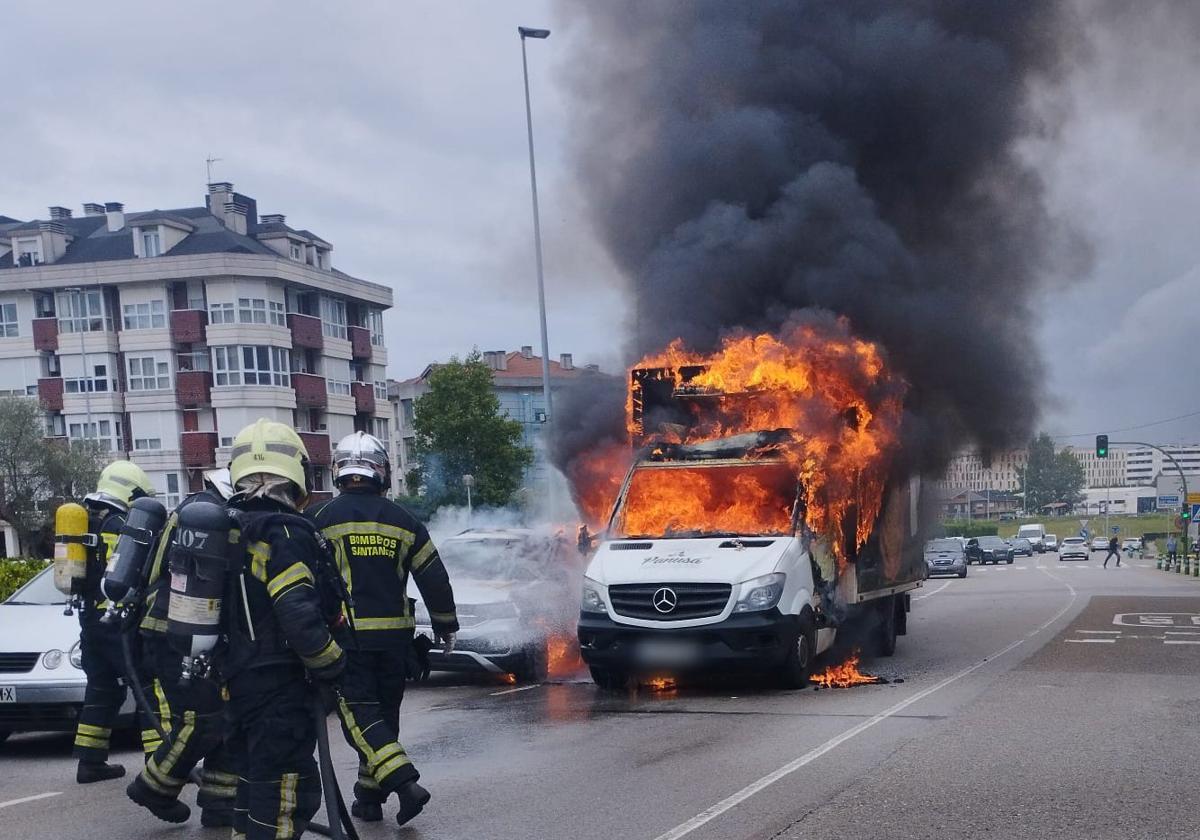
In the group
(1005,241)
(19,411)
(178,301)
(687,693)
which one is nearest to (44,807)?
(687,693)

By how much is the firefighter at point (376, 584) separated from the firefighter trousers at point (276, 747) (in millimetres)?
1352

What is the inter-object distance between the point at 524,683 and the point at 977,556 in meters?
49.7

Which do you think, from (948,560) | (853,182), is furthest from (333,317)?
(853,182)

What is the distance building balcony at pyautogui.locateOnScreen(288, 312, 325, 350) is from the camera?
55000 mm

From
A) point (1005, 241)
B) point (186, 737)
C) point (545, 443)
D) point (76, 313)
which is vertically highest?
point (76, 313)

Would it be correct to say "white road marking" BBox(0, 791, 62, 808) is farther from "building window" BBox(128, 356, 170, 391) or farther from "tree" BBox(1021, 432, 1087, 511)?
"tree" BBox(1021, 432, 1087, 511)

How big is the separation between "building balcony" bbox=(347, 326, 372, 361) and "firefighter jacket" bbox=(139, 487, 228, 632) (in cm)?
5278

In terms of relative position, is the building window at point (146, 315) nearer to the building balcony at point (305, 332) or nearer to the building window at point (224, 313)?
the building window at point (224, 313)

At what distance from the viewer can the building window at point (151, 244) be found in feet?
176

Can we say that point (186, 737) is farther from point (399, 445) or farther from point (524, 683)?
point (399, 445)

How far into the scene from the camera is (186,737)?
6547mm

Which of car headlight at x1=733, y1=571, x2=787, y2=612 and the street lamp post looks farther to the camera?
the street lamp post

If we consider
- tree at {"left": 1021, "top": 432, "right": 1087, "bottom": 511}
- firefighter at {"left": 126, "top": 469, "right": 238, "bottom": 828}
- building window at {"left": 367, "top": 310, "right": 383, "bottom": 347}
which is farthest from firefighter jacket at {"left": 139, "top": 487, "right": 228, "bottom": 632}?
tree at {"left": 1021, "top": 432, "right": 1087, "bottom": 511}

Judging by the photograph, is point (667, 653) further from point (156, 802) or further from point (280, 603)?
point (280, 603)
